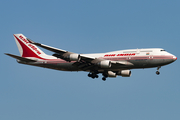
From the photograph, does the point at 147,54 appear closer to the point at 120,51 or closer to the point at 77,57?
the point at 120,51

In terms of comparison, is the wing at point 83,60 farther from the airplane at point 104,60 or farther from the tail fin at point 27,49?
the tail fin at point 27,49

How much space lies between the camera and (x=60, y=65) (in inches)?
2271

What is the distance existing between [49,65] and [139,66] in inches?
726

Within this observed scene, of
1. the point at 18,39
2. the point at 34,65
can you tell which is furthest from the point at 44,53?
the point at 18,39

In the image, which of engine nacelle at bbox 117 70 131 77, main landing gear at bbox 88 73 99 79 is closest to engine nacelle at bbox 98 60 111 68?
main landing gear at bbox 88 73 99 79

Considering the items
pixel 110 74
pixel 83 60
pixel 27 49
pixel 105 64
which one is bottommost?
pixel 110 74

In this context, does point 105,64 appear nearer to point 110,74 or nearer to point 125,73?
point 110,74

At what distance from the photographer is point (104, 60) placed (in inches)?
2115

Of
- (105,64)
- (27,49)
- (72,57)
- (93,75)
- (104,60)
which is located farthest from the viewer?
(27,49)

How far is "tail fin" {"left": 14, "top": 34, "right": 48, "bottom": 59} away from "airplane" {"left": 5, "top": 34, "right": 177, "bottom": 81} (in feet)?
3.07

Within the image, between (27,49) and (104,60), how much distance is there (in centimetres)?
1894

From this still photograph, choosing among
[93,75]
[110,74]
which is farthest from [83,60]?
[110,74]

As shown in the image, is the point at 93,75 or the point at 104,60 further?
the point at 93,75

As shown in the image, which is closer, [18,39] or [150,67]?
[150,67]
